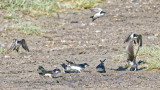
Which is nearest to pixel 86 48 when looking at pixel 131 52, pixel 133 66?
pixel 131 52

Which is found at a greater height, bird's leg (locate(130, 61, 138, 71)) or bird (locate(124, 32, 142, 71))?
bird (locate(124, 32, 142, 71))

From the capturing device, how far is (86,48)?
1195 cm

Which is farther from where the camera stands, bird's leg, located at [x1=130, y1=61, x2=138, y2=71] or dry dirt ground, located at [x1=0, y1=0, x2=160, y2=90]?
bird's leg, located at [x1=130, y1=61, x2=138, y2=71]

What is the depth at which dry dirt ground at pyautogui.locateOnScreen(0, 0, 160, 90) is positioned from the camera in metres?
8.15

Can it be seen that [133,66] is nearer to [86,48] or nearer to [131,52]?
[131,52]

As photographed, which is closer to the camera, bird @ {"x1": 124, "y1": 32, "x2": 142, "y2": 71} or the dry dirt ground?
the dry dirt ground

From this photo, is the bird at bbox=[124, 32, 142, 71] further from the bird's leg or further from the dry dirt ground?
the dry dirt ground

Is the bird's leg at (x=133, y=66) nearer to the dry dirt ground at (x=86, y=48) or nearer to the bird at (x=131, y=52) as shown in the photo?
the bird at (x=131, y=52)

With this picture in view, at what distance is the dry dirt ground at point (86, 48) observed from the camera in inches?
321

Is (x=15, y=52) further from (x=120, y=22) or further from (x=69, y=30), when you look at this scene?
(x=120, y=22)

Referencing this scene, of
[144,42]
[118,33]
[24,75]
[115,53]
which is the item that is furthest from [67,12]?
[24,75]

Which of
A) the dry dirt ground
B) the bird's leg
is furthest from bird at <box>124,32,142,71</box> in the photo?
the dry dirt ground

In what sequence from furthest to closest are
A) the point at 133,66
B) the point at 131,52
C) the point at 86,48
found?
the point at 86,48
the point at 131,52
the point at 133,66

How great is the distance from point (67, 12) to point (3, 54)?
5.73 m
